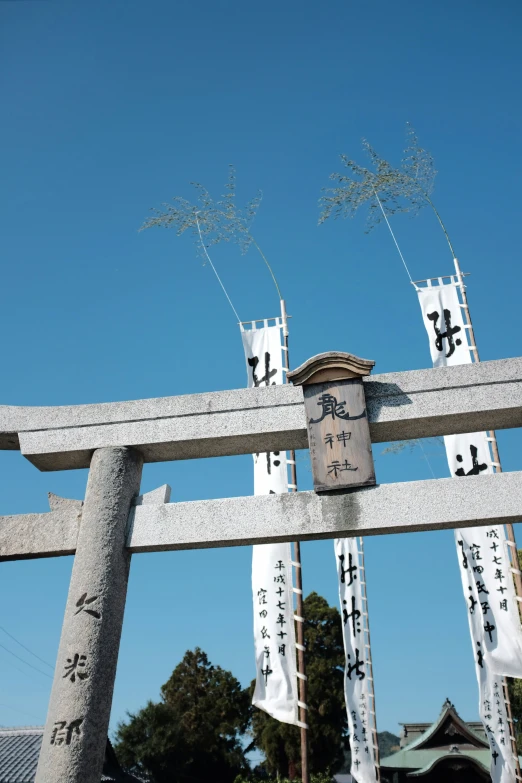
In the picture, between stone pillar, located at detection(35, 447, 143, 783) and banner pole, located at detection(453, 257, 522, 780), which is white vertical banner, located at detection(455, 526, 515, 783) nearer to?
banner pole, located at detection(453, 257, 522, 780)

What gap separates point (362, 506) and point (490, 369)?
1617 mm

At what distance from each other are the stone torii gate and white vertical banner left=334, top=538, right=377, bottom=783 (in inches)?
210

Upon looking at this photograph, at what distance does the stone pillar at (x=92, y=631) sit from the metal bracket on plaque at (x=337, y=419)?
165 cm

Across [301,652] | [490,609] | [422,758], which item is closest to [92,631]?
[301,652]

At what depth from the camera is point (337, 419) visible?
205 inches

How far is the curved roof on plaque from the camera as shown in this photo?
5301 millimetres

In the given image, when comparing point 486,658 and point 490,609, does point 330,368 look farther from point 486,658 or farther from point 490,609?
point 486,658

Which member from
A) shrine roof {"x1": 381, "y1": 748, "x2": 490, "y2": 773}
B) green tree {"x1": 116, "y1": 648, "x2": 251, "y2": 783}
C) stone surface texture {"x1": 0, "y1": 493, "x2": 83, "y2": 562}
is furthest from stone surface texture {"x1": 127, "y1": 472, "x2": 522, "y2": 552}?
green tree {"x1": 116, "y1": 648, "x2": 251, "y2": 783}

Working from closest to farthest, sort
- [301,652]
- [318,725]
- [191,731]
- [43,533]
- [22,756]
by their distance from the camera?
[43,533]
[301,652]
[22,756]
[318,725]
[191,731]

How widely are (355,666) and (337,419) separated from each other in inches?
272

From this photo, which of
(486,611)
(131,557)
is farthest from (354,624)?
(131,557)

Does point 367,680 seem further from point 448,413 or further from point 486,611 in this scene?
point 448,413

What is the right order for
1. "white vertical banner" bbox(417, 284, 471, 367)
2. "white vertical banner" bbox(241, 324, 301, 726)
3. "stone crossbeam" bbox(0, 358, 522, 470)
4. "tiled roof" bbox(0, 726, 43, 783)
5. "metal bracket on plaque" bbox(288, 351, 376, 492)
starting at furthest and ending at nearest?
"tiled roof" bbox(0, 726, 43, 783), "white vertical banner" bbox(417, 284, 471, 367), "white vertical banner" bbox(241, 324, 301, 726), "stone crossbeam" bbox(0, 358, 522, 470), "metal bracket on plaque" bbox(288, 351, 376, 492)

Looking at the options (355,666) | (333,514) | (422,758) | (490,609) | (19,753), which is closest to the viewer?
(333,514)
